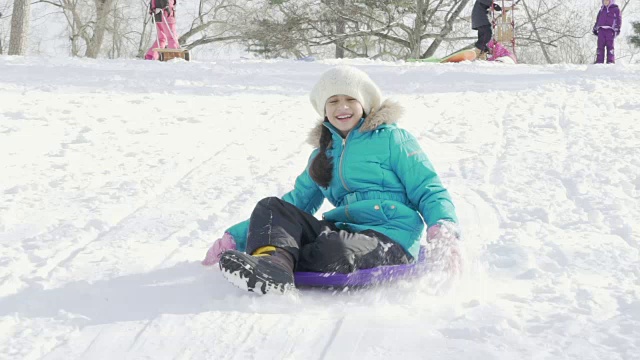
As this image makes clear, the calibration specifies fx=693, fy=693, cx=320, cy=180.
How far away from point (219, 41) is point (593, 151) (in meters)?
20.9

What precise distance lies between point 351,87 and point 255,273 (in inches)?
35.0

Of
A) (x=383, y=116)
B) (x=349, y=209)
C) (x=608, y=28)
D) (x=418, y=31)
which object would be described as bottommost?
(x=349, y=209)

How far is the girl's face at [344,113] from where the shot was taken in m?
2.62

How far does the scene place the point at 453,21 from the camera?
2059 centimetres

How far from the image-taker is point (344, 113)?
2.62 m

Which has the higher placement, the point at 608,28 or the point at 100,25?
the point at 100,25

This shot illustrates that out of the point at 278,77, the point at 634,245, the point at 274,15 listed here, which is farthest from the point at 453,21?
the point at 634,245

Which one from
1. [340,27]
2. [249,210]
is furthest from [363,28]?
[249,210]

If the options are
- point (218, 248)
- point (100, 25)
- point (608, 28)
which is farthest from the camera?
point (100, 25)

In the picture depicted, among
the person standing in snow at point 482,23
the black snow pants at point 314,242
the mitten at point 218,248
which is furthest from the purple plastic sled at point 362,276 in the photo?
the person standing in snow at point 482,23

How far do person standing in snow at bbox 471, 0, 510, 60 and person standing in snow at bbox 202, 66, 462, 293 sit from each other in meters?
10.00

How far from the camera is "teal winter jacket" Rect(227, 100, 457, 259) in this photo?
2.39 metres

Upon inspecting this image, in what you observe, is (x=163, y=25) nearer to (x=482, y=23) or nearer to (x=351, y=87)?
(x=482, y=23)

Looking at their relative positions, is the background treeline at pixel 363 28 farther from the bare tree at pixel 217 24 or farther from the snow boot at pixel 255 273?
the snow boot at pixel 255 273
